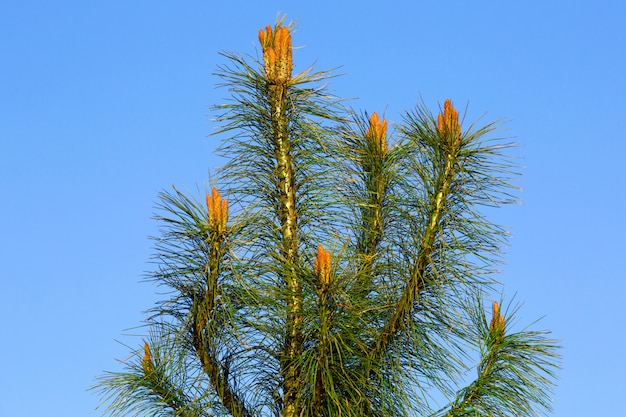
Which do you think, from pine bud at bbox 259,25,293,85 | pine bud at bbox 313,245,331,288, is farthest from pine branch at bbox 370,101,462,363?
pine bud at bbox 259,25,293,85

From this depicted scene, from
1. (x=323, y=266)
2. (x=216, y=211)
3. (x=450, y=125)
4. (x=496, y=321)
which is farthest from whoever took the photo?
(x=450, y=125)

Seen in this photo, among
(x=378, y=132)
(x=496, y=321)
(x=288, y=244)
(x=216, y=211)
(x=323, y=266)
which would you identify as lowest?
(x=496, y=321)

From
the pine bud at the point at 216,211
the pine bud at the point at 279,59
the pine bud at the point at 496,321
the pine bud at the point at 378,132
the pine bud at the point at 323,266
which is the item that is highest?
the pine bud at the point at 279,59

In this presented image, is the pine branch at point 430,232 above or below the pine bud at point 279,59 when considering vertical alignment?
below

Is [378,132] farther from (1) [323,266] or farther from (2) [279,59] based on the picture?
(1) [323,266]

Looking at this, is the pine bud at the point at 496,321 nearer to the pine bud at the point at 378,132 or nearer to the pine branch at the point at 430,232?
the pine branch at the point at 430,232

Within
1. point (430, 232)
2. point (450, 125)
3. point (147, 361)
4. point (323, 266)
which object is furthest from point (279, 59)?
point (147, 361)

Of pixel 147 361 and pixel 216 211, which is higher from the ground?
pixel 216 211

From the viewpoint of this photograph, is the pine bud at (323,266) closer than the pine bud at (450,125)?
Yes

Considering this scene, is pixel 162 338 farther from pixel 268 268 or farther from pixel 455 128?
pixel 455 128

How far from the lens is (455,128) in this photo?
4879 mm

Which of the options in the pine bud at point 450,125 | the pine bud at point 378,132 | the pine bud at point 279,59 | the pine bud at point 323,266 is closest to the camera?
the pine bud at point 323,266

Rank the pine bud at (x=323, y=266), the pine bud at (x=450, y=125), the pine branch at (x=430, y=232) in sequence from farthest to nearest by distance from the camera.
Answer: the pine bud at (x=450, y=125) < the pine branch at (x=430, y=232) < the pine bud at (x=323, y=266)

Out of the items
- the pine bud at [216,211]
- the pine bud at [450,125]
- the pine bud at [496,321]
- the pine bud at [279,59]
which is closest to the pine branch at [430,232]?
the pine bud at [450,125]
